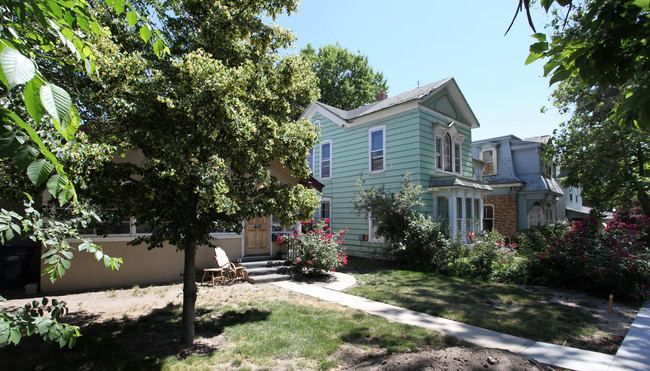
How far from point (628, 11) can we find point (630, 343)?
5.55 metres

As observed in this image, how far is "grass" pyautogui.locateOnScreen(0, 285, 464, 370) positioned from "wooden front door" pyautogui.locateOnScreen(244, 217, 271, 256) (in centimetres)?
422

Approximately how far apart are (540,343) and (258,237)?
854cm

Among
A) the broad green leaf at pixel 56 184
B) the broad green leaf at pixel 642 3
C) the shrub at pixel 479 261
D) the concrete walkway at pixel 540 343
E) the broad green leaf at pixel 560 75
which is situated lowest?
the concrete walkway at pixel 540 343

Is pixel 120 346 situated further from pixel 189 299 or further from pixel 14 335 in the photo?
pixel 14 335

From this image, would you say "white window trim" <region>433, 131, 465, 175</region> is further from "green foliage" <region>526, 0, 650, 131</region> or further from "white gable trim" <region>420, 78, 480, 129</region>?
"green foliage" <region>526, 0, 650, 131</region>

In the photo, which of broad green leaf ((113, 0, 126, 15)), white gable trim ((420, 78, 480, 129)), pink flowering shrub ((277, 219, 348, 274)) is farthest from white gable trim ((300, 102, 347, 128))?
broad green leaf ((113, 0, 126, 15))

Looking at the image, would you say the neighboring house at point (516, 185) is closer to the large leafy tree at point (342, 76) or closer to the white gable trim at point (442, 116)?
the white gable trim at point (442, 116)

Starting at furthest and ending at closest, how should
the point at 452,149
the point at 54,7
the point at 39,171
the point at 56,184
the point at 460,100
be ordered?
1. the point at 460,100
2. the point at 452,149
3. the point at 54,7
4. the point at 56,184
5. the point at 39,171

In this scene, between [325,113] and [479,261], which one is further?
[325,113]

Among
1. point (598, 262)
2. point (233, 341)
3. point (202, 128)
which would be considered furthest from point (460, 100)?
point (233, 341)

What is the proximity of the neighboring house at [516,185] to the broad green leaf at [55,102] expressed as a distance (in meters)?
21.6

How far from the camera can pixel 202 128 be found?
4523 mm

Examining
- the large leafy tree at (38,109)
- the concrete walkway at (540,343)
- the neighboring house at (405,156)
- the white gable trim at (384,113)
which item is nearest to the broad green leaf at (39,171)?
the large leafy tree at (38,109)

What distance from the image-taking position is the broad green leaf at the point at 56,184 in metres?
1.40
